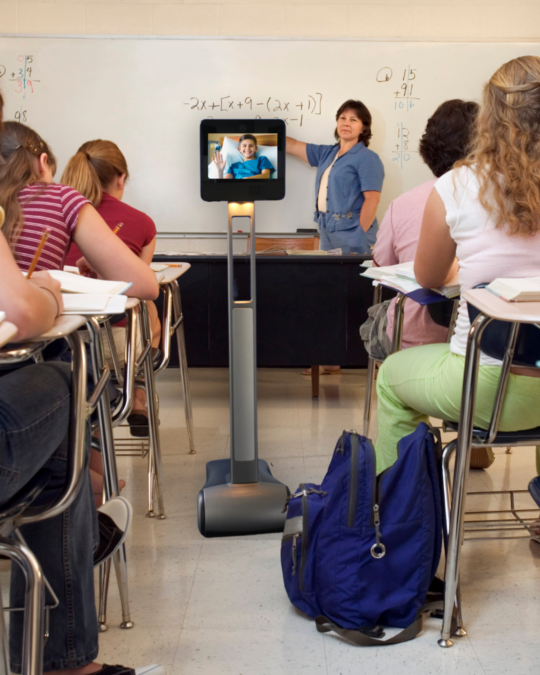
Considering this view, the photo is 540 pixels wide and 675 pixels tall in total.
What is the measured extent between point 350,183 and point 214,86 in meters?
1.06

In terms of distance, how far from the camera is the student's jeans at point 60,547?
36.3 inches

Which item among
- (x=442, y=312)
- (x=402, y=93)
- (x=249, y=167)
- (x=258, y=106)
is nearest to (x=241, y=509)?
(x=442, y=312)

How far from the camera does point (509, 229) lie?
1333mm

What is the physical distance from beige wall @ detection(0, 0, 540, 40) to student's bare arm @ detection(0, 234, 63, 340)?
370cm

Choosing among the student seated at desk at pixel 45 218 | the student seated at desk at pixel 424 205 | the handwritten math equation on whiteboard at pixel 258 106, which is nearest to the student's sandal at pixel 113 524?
the student seated at desk at pixel 45 218

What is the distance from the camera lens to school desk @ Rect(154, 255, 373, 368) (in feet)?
9.71

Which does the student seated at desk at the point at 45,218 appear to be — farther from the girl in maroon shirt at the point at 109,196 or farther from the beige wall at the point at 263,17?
the beige wall at the point at 263,17

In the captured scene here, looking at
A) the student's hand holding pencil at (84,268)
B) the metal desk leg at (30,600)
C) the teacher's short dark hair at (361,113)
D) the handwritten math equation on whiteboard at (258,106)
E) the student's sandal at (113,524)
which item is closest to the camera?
the metal desk leg at (30,600)

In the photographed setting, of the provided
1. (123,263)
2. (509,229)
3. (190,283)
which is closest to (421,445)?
(509,229)

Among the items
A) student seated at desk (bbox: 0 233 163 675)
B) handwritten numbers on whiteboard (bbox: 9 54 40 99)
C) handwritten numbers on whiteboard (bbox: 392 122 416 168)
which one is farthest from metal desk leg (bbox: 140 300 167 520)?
handwritten numbers on whiteboard (bbox: 9 54 40 99)

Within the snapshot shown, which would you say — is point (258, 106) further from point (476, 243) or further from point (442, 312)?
point (476, 243)

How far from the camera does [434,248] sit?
1469 mm

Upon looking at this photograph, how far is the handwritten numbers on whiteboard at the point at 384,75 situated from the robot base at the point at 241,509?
3.09m

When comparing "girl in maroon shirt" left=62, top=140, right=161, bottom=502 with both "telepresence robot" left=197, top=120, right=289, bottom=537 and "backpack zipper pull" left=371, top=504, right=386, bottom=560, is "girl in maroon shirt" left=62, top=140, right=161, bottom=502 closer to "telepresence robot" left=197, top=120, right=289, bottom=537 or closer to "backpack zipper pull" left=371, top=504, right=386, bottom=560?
"telepresence robot" left=197, top=120, right=289, bottom=537
